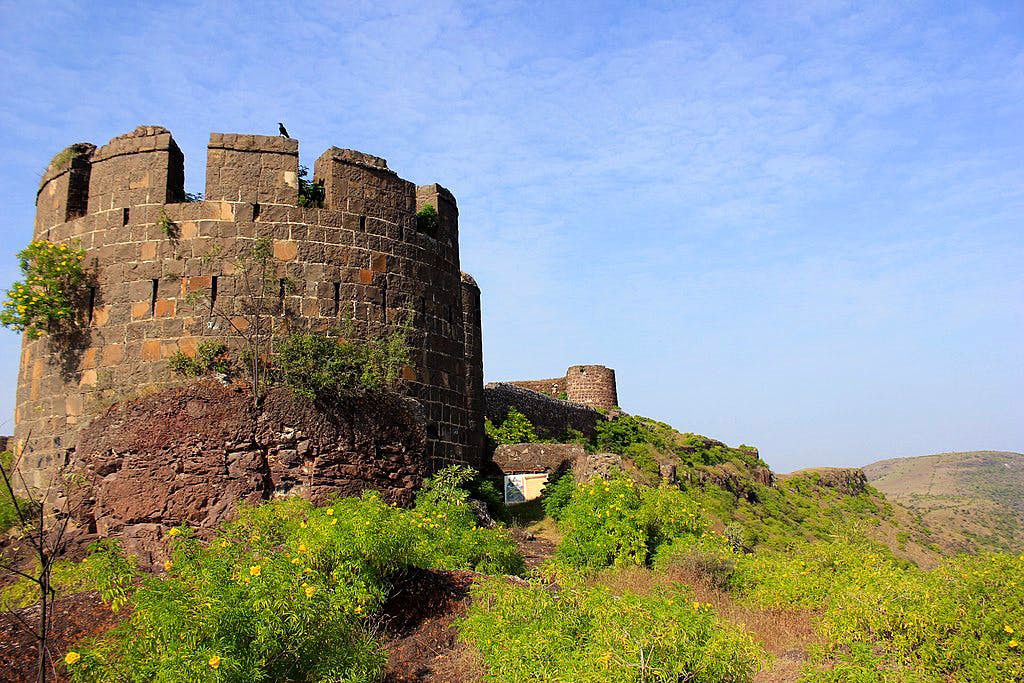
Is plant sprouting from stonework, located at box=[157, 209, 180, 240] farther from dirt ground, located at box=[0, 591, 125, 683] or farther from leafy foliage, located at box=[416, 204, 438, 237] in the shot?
dirt ground, located at box=[0, 591, 125, 683]

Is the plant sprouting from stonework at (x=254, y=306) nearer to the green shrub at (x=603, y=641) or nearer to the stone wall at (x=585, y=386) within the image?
the green shrub at (x=603, y=641)

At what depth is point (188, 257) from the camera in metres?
11.2

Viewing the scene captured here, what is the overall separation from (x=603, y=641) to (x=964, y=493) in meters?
67.4

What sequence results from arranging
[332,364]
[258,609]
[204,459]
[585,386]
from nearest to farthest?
[258,609] → [204,459] → [332,364] → [585,386]

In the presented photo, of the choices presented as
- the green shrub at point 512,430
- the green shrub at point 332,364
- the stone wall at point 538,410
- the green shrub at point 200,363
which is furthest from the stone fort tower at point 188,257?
the stone wall at point 538,410

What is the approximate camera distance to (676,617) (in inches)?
257

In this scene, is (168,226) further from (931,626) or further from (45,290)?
(931,626)

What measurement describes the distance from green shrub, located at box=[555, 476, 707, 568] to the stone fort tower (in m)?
2.48

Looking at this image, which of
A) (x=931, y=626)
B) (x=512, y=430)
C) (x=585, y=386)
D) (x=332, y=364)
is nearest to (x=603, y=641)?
(x=931, y=626)

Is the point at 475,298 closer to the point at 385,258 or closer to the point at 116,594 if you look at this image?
the point at 385,258

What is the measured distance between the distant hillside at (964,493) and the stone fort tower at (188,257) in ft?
87.3

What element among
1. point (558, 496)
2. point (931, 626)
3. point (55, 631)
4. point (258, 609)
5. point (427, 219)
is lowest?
point (931, 626)

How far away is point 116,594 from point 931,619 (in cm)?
696

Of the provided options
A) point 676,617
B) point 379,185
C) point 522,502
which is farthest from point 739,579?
point 379,185
